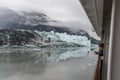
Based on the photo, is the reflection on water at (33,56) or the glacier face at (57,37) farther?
the glacier face at (57,37)

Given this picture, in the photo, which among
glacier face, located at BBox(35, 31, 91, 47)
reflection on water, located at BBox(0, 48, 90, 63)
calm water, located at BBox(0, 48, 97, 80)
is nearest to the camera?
calm water, located at BBox(0, 48, 97, 80)

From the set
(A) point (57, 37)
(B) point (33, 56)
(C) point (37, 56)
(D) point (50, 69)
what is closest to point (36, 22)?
(A) point (57, 37)

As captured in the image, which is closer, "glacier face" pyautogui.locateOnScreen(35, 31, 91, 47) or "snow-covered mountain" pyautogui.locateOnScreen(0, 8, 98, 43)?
"snow-covered mountain" pyautogui.locateOnScreen(0, 8, 98, 43)

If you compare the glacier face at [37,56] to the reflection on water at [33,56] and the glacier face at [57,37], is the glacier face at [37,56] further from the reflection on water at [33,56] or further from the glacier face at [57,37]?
the glacier face at [57,37]

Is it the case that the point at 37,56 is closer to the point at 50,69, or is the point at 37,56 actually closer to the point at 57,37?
the point at 57,37

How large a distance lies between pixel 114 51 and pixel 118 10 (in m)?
0.27

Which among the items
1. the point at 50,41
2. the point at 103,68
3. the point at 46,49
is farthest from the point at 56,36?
the point at 103,68

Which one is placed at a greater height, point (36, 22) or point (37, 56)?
point (36, 22)

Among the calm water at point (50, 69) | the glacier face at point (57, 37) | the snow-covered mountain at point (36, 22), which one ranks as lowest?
the calm water at point (50, 69)

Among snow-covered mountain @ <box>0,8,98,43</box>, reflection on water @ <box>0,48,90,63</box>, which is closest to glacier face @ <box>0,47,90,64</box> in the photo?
reflection on water @ <box>0,48,90,63</box>

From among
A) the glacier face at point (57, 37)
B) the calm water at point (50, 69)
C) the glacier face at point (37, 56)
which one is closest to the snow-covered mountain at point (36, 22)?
the glacier face at point (57, 37)

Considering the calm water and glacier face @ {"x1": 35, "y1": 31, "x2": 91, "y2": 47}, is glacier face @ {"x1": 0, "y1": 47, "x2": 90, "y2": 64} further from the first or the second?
glacier face @ {"x1": 35, "y1": 31, "x2": 91, "y2": 47}

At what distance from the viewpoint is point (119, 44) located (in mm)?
997

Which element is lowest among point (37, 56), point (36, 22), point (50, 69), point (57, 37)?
point (37, 56)
